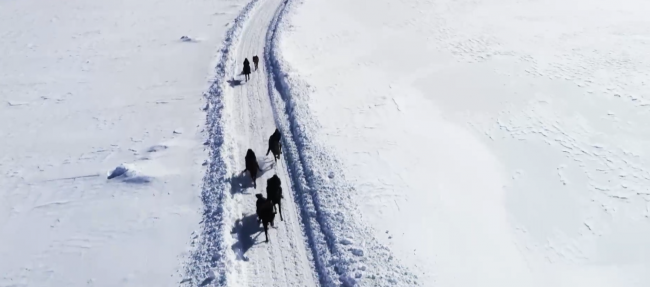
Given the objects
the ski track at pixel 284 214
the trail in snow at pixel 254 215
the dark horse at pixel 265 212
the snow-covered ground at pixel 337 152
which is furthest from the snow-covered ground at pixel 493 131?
the dark horse at pixel 265 212

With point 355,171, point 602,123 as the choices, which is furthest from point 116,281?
point 602,123

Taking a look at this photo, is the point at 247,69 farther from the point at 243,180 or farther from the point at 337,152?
the point at 243,180

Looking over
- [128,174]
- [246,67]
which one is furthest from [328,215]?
[246,67]

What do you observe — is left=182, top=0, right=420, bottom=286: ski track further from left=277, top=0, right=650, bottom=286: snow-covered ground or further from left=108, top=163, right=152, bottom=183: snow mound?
left=108, top=163, right=152, bottom=183: snow mound

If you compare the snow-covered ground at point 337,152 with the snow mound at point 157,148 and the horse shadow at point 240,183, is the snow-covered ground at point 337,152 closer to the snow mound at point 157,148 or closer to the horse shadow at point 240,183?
the horse shadow at point 240,183

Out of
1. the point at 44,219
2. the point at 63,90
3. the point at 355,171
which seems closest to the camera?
the point at 44,219

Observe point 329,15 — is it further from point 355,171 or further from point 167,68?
point 355,171
